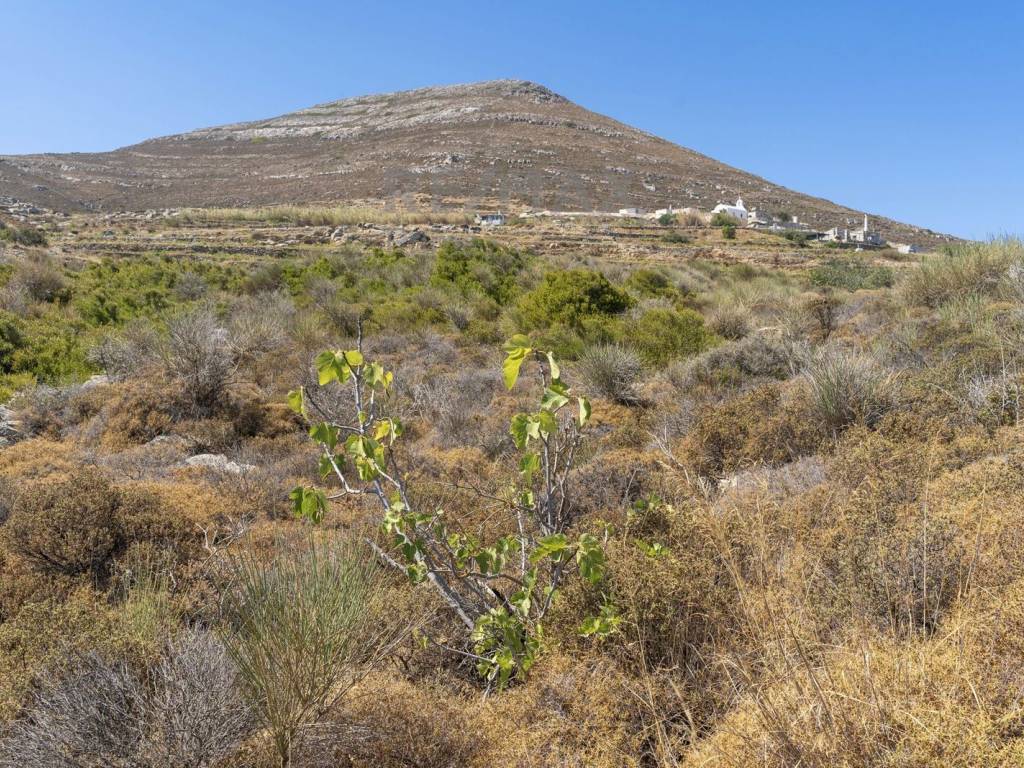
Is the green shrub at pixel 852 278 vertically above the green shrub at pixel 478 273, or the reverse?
the green shrub at pixel 852 278

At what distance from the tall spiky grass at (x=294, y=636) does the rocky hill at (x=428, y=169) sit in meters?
42.6

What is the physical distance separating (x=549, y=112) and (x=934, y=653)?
260 ft

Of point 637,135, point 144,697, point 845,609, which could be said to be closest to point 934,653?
point 845,609

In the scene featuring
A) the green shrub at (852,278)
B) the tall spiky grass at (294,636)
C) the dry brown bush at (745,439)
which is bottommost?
the tall spiky grass at (294,636)

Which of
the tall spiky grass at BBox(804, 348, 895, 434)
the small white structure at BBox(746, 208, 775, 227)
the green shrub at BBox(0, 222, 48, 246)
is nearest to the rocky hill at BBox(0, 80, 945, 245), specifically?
the small white structure at BBox(746, 208, 775, 227)

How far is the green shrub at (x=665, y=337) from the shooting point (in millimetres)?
8219

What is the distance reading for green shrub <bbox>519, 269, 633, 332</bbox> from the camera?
9.88 meters

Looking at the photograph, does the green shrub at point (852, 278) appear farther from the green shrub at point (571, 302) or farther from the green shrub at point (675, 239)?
the green shrub at point (675, 239)

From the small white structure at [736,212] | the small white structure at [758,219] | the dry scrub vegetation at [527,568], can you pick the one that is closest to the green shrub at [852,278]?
the dry scrub vegetation at [527,568]

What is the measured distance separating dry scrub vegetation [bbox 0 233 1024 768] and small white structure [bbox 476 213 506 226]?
98.7 ft

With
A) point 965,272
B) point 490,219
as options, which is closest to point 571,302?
point 965,272

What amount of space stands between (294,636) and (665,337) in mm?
7559

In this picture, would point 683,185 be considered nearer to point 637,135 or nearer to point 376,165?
point 637,135

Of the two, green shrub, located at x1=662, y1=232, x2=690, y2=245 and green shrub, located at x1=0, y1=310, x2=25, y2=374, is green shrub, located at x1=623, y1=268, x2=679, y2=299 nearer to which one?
green shrub, located at x1=0, y1=310, x2=25, y2=374
